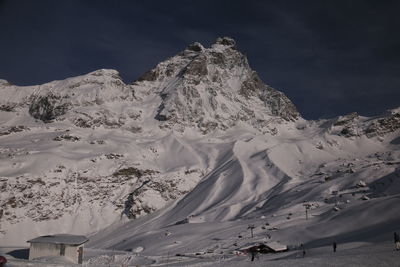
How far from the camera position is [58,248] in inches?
1907

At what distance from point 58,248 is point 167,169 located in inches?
3725

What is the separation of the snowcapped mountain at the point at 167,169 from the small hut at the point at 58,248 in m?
22.3

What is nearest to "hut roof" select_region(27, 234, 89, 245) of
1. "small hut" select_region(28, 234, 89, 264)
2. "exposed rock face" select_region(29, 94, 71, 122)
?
"small hut" select_region(28, 234, 89, 264)

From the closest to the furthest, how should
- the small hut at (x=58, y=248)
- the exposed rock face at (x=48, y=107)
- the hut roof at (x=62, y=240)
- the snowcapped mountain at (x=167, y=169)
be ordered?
the small hut at (x=58, y=248) < the hut roof at (x=62, y=240) < the snowcapped mountain at (x=167, y=169) < the exposed rock face at (x=48, y=107)

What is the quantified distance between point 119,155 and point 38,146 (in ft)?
96.1

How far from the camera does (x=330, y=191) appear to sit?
89.2 meters

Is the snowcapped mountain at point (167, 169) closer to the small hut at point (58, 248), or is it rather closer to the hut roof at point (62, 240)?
the hut roof at point (62, 240)

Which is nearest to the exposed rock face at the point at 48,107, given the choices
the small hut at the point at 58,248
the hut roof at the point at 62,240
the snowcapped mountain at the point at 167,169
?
the snowcapped mountain at the point at 167,169

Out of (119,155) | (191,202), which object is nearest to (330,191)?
(191,202)

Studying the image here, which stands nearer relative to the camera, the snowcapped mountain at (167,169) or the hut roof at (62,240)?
the hut roof at (62,240)

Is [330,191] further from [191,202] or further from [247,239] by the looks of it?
[191,202]

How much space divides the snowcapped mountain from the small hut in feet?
73.2

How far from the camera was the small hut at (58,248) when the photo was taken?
48.4 meters

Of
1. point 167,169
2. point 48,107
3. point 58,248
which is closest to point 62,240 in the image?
point 58,248
